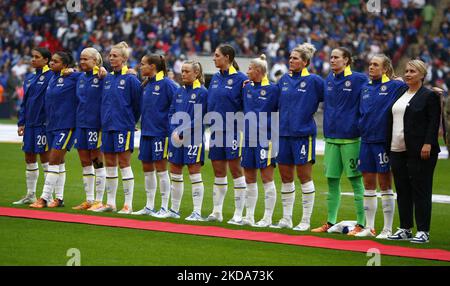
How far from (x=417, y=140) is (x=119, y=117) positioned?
14.4 ft

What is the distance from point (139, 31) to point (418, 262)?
95.5 feet

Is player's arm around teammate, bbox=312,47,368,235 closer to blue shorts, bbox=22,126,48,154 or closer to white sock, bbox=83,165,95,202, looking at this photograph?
white sock, bbox=83,165,95,202

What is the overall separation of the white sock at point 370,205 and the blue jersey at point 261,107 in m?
1.55

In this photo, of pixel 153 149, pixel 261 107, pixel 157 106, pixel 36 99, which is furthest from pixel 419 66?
pixel 36 99

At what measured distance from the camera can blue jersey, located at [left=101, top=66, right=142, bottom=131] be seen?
14.0 meters

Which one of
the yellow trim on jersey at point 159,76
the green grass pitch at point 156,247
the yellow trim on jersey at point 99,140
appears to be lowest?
the green grass pitch at point 156,247

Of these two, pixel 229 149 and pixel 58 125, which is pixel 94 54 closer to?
pixel 58 125

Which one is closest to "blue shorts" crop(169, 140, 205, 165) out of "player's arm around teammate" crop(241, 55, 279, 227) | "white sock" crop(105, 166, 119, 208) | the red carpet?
"player's arm around teammate" crop(241, 55, 279, 227)

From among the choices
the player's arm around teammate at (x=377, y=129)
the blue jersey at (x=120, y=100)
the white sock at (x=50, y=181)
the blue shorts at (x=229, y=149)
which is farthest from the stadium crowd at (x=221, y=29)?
the player's arm around teammate at (x=377, y=129)

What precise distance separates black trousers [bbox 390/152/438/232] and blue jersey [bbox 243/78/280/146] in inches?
71.9

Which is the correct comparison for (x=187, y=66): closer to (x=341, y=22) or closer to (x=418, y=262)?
(x=418, y=262)

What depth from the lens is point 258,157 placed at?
1300cm

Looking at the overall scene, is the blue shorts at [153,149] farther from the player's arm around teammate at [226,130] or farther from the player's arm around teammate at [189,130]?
the player's arm around teammate at [226,130]

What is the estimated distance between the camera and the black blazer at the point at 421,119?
38.8 ft
